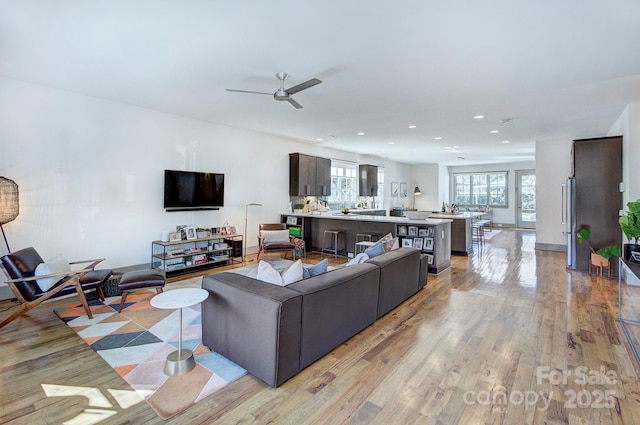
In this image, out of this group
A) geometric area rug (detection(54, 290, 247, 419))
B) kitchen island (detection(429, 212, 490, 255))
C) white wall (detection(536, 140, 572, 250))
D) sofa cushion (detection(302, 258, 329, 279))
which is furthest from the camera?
white wall (detection(536, 140, 572, 250))

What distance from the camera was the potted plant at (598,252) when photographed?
189 inches

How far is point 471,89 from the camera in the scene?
4.18 m

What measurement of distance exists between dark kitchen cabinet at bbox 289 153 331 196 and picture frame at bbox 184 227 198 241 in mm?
2907

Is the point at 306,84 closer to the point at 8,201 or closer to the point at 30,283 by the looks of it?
the point at 30,283

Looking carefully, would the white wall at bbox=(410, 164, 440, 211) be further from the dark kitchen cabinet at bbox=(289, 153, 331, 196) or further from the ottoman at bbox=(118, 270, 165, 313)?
the ottoman at bbox=(118, 270, 165, 313)

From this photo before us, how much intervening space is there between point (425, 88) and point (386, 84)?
1.88 ft

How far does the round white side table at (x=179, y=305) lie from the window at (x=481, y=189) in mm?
14143

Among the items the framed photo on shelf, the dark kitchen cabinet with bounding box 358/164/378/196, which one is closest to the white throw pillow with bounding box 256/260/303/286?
the framed photo on shelf

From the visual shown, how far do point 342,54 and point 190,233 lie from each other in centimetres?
406

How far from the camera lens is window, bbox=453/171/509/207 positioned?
1346 centimetres

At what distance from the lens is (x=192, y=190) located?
5773mm

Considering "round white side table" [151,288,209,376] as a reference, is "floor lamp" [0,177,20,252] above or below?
above

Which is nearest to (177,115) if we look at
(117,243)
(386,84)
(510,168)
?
(117,243)

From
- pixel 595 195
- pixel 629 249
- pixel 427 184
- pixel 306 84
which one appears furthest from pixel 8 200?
pixel 427 184
